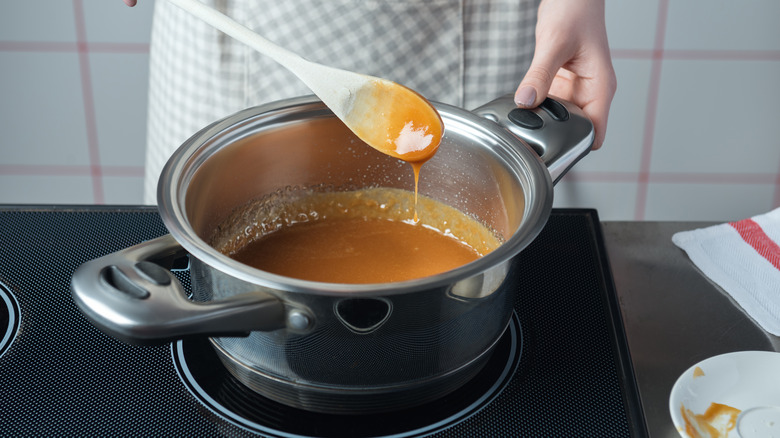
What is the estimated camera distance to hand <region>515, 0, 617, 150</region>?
86cm

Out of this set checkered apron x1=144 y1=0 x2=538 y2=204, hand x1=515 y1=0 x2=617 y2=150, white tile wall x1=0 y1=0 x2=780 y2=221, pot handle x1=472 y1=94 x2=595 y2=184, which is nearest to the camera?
pot handle x1=472 y1=94 x2=595 y2=184

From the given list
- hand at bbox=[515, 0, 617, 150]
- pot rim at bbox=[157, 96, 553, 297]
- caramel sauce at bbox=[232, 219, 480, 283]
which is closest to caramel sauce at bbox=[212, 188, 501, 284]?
caramel sauce at bbox=[232, 219, 480, 283]

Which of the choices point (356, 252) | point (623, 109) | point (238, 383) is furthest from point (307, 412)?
point (623, 109)

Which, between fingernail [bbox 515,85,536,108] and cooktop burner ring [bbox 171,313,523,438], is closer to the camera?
cooktop burner ring [bbox 171,313,523,438]

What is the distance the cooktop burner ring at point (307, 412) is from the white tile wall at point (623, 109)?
110 centimetres

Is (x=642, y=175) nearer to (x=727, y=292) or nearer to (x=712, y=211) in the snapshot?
Answer: (x=712, y=211)

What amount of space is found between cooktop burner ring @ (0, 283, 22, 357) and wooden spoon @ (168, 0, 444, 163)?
32 cm

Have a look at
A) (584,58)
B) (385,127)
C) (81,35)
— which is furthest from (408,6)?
(81,35)

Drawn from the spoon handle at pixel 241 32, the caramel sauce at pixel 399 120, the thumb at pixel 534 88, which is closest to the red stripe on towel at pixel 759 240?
the thumb at pixel 534 88

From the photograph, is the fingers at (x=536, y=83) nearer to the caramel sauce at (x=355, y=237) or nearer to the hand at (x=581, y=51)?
the hand at (x=581, y=51)

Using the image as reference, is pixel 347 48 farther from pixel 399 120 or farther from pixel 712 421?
pixel 712 421

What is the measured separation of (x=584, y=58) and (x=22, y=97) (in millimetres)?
1235

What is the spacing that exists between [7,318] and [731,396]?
0.60 meters

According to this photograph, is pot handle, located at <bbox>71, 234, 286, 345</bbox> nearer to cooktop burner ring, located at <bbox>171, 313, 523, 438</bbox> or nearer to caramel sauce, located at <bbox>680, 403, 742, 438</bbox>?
cooktop burner ring, located at <bbox>171, 313, 523, 438</bbox>
